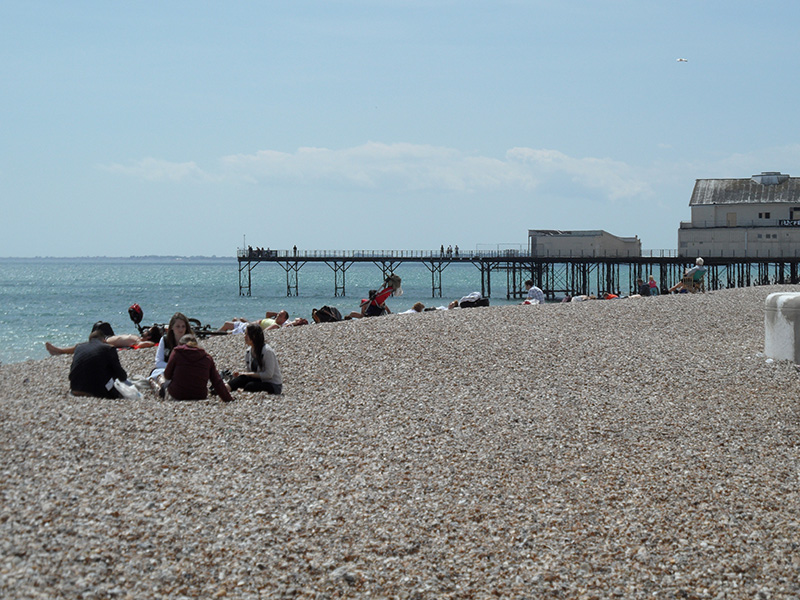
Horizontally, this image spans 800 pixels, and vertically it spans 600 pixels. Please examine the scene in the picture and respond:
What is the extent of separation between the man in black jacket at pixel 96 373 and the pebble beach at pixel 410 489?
29 centimetres

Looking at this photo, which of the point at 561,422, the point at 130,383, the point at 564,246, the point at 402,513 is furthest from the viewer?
the point at 564,246

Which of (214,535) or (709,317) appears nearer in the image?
(214,535)

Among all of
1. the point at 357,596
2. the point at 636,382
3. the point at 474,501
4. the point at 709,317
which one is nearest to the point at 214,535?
the point at 357,596

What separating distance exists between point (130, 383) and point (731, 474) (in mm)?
5404

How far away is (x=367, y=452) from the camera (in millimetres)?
6578

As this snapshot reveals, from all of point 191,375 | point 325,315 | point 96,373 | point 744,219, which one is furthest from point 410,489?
point 744,219

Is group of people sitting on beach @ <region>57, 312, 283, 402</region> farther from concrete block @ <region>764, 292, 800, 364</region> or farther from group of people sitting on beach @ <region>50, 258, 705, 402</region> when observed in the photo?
concrete block @ <region>764, 292, 800, 364</region>

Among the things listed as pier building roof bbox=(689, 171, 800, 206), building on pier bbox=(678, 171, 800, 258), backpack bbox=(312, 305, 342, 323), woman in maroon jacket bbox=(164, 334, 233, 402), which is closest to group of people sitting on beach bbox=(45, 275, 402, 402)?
woman in maroon jacket bbox=(164, 334, 233, 402)

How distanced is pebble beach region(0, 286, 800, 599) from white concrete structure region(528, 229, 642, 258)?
145 feet

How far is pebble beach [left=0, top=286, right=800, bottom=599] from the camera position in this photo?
447 centimetres

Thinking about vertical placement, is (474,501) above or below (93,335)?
below

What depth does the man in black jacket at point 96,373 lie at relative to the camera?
801 centimetres

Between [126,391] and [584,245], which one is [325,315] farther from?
[584,245]

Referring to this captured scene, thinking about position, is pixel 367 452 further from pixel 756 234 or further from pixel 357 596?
pixel 756 234
